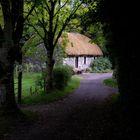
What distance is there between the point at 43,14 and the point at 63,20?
1.66 meters

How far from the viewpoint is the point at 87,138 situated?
9.99 meters

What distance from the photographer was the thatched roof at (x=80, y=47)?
54.3 metres

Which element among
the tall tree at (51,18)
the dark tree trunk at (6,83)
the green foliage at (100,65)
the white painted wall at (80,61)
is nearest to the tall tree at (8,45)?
the dark tree trunk at (6,83)

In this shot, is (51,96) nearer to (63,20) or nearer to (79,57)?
(63,20)

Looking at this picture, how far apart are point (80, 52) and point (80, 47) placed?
2008 mm

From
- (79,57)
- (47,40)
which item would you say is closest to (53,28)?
(47,40)

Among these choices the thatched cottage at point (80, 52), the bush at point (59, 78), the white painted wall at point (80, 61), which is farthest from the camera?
the thatched cottage at point (80, 52)

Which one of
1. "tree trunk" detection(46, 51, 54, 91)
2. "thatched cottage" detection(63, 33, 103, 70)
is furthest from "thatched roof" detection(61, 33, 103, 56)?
"tree trunk" detection(46, 51, 54, 91)

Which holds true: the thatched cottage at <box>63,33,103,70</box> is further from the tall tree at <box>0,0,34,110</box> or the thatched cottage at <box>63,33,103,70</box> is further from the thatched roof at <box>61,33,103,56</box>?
the tall tree at <box>0,0,34,110</box>

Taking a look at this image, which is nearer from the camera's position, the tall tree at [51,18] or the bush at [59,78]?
the tall tree at [51,18]

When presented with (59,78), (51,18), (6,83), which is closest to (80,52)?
(59,78)

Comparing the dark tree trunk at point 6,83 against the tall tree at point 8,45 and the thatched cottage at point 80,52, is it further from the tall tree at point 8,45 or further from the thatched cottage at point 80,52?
the thatched cottage at point 80,52

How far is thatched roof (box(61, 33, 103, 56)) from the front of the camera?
5433 cm

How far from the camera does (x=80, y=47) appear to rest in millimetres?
58281
